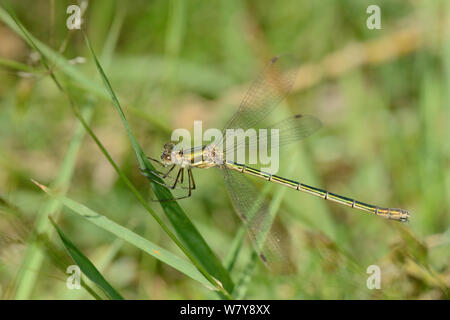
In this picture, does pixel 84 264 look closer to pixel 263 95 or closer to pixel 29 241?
pixel 29 241

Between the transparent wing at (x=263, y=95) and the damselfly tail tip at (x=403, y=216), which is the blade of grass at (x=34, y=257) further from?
the damselfly tail tip at (x=403, y=216)

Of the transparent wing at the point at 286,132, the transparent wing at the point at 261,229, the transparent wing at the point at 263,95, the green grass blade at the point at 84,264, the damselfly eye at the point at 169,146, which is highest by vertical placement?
the transparent wing at the point at 263,95

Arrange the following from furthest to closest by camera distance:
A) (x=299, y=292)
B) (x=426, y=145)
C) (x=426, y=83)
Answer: (x=426, y=83)
(x=426, y=145)
(x=299, y=292)

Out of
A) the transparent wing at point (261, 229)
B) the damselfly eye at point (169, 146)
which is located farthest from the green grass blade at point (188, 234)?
the damselfly eye at point (169, 146)

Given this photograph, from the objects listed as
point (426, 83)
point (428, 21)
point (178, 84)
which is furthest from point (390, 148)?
point (178, 84)

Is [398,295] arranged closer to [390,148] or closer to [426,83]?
[390,148]

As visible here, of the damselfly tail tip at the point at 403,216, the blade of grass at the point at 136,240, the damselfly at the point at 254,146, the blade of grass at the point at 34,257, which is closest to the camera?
the blade of grass at the point at 136,240

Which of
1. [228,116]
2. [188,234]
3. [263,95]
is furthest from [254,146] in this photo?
[188,234]

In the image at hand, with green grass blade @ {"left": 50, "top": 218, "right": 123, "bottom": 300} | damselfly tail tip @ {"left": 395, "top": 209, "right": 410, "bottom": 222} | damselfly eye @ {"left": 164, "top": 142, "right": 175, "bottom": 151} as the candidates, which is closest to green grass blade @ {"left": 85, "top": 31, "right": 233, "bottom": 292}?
green grass blade @ {"left": 50, "top": 218, "right": 123, "bottom": 300}
